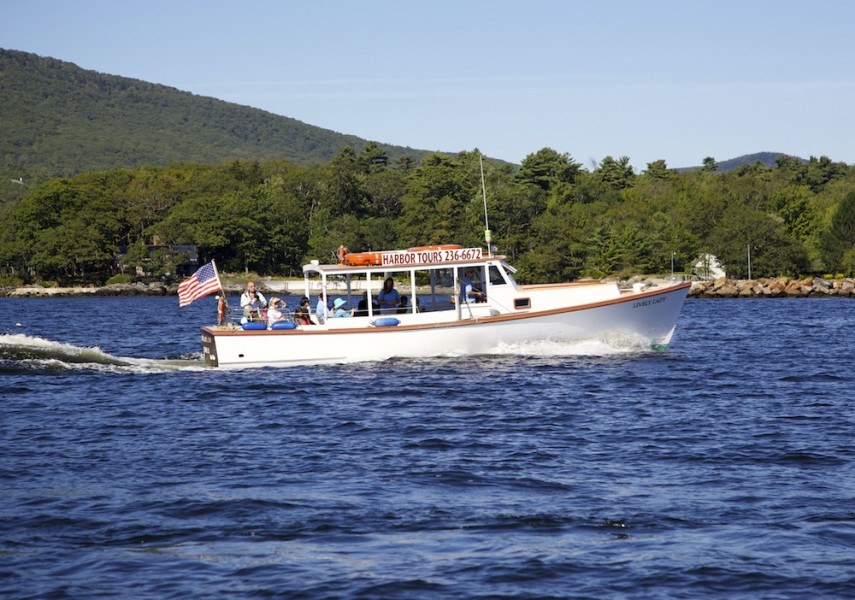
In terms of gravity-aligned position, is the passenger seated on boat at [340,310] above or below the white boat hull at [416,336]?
above

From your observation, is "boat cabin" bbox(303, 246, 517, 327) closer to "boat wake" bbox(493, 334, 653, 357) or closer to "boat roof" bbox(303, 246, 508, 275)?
"boat roof" bbox(303, 246, 508, 275)

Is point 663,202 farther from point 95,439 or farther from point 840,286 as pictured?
point 95,439

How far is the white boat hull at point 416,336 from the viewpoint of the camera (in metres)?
31.1

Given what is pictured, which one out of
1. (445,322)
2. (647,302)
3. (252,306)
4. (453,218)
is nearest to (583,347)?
(647,302)

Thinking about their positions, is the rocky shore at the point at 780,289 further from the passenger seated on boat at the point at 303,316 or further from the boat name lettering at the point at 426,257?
the passenger seated on boat at the point at 303,316

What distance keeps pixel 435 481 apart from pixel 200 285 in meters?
16.1

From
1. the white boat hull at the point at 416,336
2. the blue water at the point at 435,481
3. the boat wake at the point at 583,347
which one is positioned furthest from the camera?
the boat wake at the point at 583,347

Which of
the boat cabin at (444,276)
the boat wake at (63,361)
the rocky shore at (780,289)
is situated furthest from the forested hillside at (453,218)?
the boat wake at (63,361)

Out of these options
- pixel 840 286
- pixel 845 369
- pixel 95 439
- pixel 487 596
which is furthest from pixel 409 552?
pixel 840 286

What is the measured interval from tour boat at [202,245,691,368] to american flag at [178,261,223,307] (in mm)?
1108

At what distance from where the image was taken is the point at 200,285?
31672 mm

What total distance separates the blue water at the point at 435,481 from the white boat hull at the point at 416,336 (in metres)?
0.55

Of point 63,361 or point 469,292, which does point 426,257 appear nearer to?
point 469,292

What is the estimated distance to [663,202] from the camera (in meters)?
144
